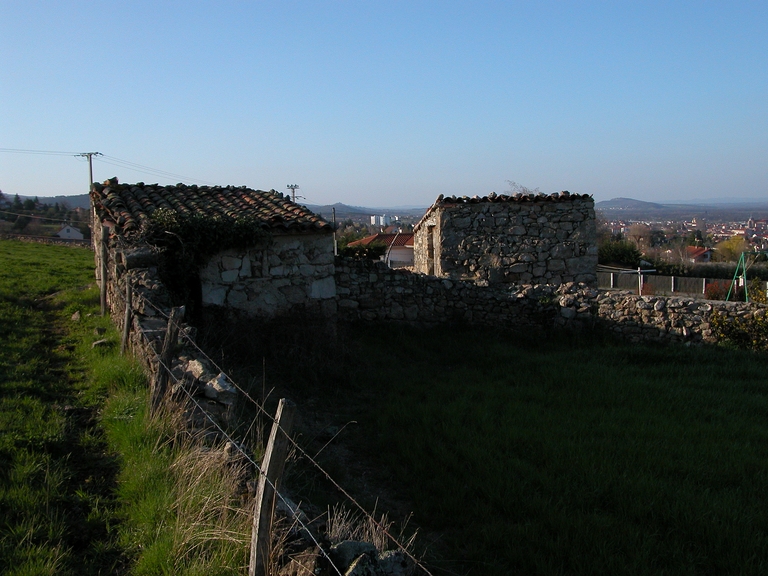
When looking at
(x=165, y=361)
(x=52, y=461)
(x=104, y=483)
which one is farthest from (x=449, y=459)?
(x=52, y=461)

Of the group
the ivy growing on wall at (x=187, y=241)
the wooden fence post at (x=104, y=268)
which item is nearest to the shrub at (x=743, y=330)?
the ivy growing on wall at (x=187, y=241)

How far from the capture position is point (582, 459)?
604 centimetres

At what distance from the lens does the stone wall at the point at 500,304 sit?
12.5m

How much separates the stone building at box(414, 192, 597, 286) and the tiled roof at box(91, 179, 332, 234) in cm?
448

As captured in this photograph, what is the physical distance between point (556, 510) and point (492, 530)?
0.62 metres

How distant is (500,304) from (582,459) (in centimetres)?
735

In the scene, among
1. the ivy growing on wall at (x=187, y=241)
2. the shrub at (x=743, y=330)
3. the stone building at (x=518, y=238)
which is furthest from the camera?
the stone building at (x=518, y=238)

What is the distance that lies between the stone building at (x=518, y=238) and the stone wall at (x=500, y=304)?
188 cm

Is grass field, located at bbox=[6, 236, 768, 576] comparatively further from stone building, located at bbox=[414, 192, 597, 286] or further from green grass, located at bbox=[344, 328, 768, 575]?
stone building, located at bbox=[414, 192, 597, 286]

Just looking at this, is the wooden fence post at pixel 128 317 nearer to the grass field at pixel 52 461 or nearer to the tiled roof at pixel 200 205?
the grass field at pixel 52 461

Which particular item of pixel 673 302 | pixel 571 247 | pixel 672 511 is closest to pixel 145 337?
pixel 672 511

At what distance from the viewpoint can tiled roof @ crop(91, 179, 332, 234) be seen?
10.8 meters

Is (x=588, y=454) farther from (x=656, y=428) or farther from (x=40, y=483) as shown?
(x=40, y=483)

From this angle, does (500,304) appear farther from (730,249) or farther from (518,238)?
(730,249)
